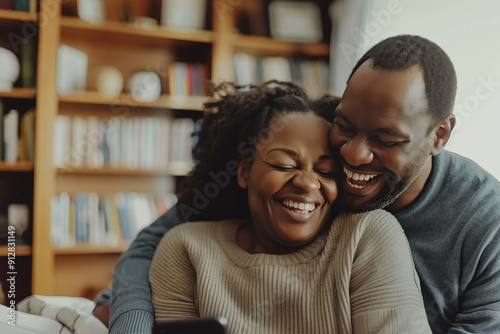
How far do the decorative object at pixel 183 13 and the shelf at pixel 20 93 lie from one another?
2.27 feet

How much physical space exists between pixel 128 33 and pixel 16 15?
475 mm

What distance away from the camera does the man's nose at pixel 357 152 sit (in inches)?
35.5

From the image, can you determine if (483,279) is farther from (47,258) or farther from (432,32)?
(47,258)

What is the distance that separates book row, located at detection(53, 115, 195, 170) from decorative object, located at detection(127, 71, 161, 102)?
12 cm

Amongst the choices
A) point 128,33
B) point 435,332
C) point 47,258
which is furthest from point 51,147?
point 435,332

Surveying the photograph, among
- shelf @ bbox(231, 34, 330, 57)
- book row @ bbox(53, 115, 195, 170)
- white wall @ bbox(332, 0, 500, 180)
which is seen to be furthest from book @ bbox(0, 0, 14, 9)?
white wall @ bbox(332, 0, 500, 180)

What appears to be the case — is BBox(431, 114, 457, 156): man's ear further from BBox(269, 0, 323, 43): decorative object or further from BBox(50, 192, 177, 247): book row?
BBox(269, 0, 323, 43): decorative object

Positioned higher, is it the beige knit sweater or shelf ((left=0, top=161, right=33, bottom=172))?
shelf ((left=0, top=161, right=33, bottom=172))

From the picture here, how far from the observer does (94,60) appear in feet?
8.04

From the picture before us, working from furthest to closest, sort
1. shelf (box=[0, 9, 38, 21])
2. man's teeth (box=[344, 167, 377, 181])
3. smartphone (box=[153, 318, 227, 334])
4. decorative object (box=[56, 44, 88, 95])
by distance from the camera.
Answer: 1. decorative object (box=[56, 44, 88, 95])
2. shelf (box=[0, 9, 38, 21])
3. man's teeth (box=[344, 167, 377, 181])
4. smartphone (box=[153, 318, 227, 334])

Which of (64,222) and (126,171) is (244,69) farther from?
(64,222)

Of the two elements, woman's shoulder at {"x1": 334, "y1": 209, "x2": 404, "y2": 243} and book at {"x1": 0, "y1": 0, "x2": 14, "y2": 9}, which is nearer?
woman's shoulder at {"x1": 334, "y1": 209, "x2": 404, "y2": 243}

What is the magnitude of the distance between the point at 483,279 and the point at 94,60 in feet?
6.82

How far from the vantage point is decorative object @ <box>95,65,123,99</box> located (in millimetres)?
2365
